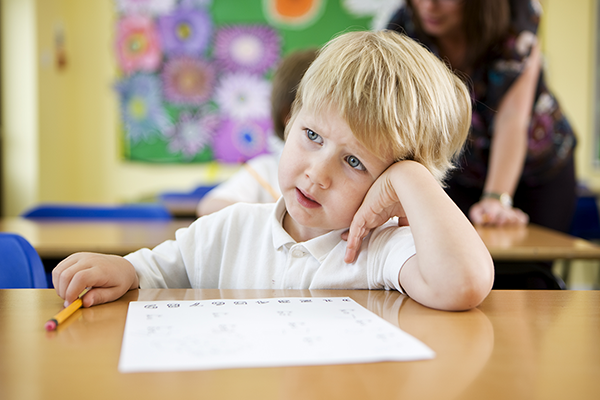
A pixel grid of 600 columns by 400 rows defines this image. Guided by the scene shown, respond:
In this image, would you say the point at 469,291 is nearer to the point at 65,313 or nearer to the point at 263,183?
the point at 65,313

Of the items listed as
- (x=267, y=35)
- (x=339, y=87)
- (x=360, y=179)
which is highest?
(x=267, y=35)

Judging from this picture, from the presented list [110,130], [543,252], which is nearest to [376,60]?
[543,252]

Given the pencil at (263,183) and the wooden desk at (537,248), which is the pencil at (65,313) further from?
Answer: the pencil at (263,183)

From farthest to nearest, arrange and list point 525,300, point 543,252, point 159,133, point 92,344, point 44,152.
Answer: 1. point 159,133
2. point 44,152
3. point 543,252
4. point 525,300
5. point 92,344

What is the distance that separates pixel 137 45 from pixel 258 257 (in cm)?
357

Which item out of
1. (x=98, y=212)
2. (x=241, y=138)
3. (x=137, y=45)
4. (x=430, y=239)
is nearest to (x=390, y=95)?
(x=430, y=239)

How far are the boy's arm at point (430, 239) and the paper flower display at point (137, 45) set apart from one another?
11.9 ft

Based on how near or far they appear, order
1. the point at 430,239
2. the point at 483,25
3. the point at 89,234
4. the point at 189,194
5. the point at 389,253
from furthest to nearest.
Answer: the point at 189,194, the point at 483,25, the point at 89,234, the point at 389,253, the point at 430,239

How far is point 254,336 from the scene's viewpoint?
1.60 ft

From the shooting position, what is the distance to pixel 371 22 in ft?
13.4

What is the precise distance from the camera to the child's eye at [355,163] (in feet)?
2.53

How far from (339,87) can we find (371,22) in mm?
3577

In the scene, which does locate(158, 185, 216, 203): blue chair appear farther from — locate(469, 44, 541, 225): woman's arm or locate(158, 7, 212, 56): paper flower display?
locate(469, 44, 541, 225): woman's arm

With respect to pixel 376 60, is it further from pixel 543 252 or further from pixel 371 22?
pixel 371 22
